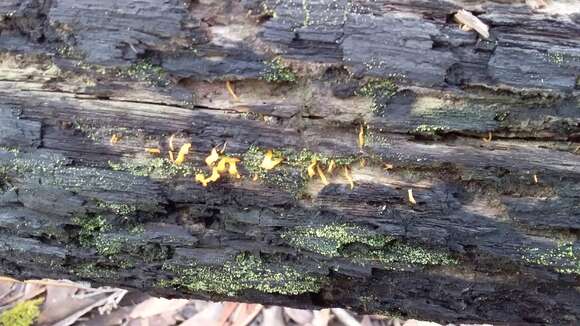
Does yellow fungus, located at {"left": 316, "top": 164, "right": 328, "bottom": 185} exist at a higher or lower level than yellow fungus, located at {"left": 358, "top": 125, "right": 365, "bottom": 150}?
lower

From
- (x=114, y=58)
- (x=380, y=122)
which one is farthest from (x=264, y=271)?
(x=114, y=58)

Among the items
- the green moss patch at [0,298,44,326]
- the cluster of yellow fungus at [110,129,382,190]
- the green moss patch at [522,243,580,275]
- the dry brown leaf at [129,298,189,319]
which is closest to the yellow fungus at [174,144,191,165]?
the cluster of yellow fungus at [110,129,382,190]

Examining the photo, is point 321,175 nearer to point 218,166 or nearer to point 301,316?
point 218,166

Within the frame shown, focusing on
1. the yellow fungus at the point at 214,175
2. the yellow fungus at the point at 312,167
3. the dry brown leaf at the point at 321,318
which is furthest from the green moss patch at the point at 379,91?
the dry brown leaf at the point at 321,318

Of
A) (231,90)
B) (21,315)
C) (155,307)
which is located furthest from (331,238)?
(21,315)

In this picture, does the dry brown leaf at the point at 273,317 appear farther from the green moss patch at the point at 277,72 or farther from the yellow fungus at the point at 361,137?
the green moss patch at the point at 277,72

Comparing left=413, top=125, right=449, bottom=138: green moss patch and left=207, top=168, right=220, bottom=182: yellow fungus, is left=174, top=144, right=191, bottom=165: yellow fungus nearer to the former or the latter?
left=207, top=168, right=220, bottom=182: yellow fungus

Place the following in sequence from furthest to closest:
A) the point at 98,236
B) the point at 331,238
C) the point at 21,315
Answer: the point at 21,315 → the point at 98,236 → the point at 331,238
